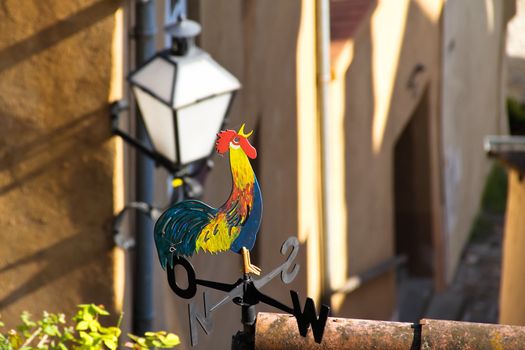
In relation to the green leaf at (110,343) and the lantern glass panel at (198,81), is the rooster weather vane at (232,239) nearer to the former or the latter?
the green leaf at (110,343)

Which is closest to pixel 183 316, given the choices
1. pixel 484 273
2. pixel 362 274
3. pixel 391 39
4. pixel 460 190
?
pixel 362 274

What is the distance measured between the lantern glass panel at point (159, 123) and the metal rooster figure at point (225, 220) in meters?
2.27

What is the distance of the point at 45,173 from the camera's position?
240 inches

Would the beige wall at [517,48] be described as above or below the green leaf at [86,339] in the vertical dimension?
below

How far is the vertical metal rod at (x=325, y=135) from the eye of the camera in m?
10.1

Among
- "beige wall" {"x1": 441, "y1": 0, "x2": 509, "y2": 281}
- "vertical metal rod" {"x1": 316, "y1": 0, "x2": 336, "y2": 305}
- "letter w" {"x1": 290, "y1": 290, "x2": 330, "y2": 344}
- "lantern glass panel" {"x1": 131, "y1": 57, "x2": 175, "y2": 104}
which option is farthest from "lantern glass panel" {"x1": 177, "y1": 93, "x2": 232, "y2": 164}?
"beige wall" {"x1": 441, "y1": 0, "x2": 509, "y2": 281}

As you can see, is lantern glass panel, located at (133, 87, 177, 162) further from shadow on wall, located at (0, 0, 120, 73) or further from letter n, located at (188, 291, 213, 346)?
letter n, located at (188, 291, 213, 346)

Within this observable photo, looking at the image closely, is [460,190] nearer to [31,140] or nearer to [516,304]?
[516,304]

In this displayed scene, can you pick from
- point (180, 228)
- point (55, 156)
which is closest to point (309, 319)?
point (180, 228)

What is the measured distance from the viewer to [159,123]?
5.67 m

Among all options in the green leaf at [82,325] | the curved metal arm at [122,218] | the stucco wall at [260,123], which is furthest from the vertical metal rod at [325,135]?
the green leaf at [82,325]

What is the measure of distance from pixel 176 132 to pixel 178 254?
2.29 metres

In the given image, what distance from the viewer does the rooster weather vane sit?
126 inches

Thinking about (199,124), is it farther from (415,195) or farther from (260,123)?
(415,195)
